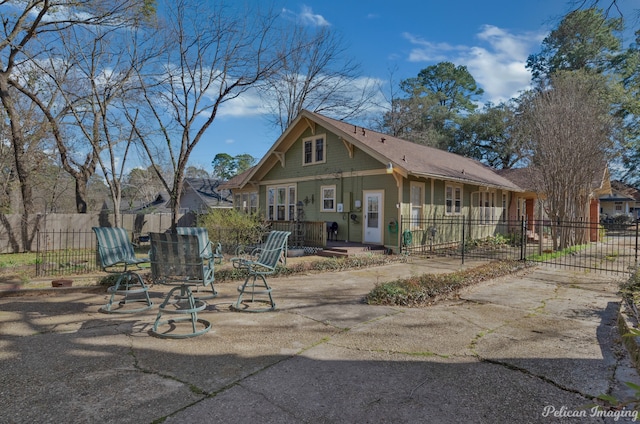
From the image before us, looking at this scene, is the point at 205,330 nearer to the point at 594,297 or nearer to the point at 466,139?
the point at 594,297

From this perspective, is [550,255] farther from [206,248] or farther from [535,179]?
[206,248]

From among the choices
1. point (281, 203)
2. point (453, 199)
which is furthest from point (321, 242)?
point (453, 199)

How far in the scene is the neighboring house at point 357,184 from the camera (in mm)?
13133

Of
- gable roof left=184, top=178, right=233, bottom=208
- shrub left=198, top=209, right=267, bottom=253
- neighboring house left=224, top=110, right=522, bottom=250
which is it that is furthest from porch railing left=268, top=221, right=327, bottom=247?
gable roof left=184, top=178, right=233, bottom=208

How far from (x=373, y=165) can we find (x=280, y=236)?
8.61 meters

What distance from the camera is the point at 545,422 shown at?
97.3 inches

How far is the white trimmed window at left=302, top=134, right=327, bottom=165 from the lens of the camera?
15.6 meters

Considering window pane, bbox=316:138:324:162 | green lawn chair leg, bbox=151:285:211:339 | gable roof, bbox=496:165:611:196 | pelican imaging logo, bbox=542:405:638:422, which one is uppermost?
window pane, bbox=316:138:324:162

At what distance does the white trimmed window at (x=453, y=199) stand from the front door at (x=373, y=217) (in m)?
3.67

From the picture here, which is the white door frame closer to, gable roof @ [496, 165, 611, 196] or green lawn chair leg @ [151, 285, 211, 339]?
gable roof @ [496, 165, 611, 196]

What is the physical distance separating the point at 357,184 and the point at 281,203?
501 cm

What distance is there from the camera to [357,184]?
557 inches

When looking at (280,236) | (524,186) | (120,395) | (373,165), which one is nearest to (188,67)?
(373,165)

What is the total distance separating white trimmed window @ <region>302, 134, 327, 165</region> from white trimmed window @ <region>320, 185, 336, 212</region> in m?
1.26
